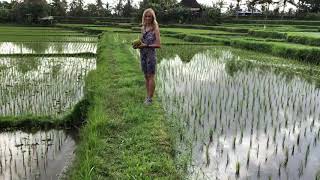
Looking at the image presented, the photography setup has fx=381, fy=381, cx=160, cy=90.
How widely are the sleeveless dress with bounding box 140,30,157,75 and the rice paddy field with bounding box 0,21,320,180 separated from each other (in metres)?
0.57

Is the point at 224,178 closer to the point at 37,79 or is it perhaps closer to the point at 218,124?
the point at 218,124

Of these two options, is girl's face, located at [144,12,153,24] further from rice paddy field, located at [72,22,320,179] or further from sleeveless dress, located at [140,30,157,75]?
rice paddy field, located at [72,22,320,179]

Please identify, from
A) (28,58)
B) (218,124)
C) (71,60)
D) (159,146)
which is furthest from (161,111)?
(28,58)

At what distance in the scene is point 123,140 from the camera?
421 cm

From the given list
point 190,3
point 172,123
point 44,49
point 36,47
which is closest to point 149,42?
point 172,123

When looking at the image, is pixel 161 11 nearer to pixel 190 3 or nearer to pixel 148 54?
pixel 190 3

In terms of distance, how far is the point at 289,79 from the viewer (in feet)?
29.4

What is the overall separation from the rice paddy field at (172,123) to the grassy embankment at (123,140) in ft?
0.04

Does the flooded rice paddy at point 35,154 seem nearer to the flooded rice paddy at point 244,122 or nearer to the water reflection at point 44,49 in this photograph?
the flooded rice paddy at point 244,122

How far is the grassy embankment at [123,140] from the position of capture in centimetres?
344

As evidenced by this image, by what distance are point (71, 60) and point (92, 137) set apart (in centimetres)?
869

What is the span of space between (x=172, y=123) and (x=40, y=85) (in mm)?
3872

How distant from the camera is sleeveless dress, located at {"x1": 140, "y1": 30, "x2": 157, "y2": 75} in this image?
545cm

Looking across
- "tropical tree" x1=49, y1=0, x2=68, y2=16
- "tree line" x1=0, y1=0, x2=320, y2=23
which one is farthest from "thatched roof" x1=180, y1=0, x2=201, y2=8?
"tropical tree" x1=49, y1=0, x2=68, y2=16
